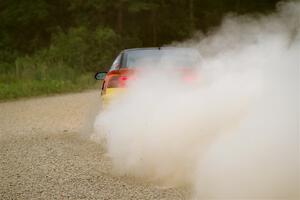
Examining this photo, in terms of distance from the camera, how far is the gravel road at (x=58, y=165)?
20.8 ft

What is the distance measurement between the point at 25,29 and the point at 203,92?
43.2 metres

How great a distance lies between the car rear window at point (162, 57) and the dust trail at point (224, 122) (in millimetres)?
266

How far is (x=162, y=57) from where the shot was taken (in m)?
9.39

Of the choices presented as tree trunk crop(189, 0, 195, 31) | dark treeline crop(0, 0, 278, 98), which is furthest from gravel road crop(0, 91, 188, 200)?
tree trunk crop(189, 0, 195, 31)

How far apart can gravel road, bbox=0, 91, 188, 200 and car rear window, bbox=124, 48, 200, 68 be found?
151 cm

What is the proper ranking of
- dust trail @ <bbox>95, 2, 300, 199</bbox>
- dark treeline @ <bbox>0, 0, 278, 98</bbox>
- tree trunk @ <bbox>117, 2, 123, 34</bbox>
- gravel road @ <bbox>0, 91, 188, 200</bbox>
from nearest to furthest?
dust trail @ <bbox>95, 2, 300, 199</bbox> < gravel road @ <bbox>0, 91, 188, 200</bbox> < dark treeline @ <bbox>0, 0, 278, 98</bbox> < tree trunk @ <bbox>117, 2, 123, 34</bbox>

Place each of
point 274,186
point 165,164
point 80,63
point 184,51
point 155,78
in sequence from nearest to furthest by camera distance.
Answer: point 274,186
point 165,164
point 155,78
point 184,51
point 80,63

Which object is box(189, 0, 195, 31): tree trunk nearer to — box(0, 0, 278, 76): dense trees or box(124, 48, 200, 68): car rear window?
box(0, 0, 278, 76): dense trees

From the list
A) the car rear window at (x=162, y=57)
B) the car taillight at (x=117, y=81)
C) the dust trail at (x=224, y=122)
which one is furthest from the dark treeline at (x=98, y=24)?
the dust trail at (x=224, y=122)

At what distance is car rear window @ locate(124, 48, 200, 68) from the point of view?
9094 millimetres

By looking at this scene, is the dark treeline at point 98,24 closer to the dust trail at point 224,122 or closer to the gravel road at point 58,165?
the gravel road at point 58,165

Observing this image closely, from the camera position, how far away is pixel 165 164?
6.86 meters

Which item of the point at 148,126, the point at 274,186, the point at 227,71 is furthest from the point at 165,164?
the point at 274,186

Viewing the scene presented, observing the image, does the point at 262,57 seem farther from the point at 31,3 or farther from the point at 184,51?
the point at 31,3
